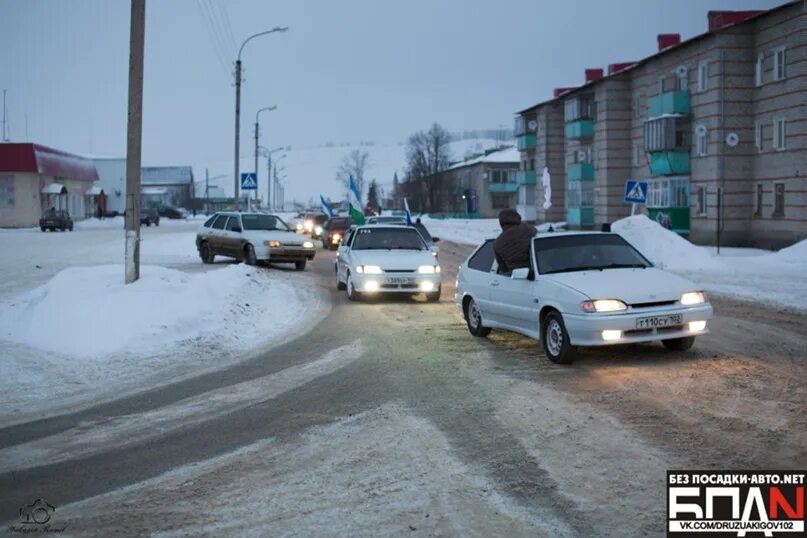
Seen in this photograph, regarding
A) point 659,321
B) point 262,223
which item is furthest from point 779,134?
point 659,321

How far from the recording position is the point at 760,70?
127ft

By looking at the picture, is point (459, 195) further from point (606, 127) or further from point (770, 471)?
point (770, 471)

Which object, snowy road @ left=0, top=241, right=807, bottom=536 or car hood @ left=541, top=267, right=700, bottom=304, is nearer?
snowy road @ left=0, top=241, right=807, bottom=536

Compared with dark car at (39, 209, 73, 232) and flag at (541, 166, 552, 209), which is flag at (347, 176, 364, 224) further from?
flag at (541, 166, 552, 209)

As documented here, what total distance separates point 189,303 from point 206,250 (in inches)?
605

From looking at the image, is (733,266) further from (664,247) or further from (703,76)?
(703,76)

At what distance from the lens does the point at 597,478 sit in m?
5.67

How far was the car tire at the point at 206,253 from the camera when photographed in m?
28.6

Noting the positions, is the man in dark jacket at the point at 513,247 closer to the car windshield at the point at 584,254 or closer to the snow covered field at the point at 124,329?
the car windshield at the point at 584,254

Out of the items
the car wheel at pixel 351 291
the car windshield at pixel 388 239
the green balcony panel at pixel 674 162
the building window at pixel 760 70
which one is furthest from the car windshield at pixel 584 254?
the green balcony panel at pixel 674 162

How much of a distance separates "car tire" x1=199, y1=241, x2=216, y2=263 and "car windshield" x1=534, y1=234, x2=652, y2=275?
19171 mm

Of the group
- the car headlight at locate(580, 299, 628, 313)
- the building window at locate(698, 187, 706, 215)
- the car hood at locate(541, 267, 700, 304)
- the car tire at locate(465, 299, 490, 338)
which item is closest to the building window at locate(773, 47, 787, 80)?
the building window at locate(698, 187, 706, 215)

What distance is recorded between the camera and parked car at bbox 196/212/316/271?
25.8m

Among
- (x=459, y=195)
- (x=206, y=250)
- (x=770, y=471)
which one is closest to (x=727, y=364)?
(x=770, y=471)
